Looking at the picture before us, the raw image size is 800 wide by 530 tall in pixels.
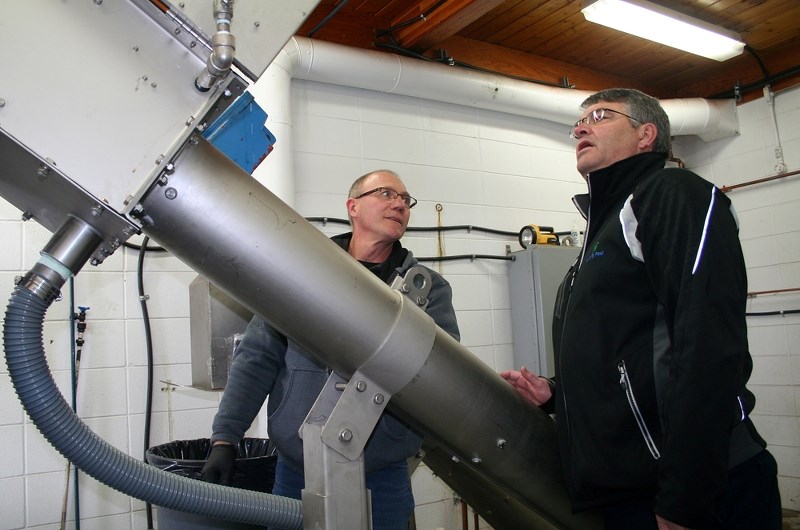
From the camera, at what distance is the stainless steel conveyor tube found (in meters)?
0.77

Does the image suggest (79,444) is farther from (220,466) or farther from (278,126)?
(278,126)

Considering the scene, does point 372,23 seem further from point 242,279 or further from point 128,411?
point 242,279

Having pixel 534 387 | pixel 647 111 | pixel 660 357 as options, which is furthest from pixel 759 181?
pixel 660 357

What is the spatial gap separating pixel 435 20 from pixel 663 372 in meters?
2.42

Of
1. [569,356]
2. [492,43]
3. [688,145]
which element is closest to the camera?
[569,356]

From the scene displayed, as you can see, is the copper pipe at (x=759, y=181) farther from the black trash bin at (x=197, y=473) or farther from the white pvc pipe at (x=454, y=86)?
the black trash bin at (x=197, y=473)

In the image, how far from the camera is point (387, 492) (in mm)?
1461

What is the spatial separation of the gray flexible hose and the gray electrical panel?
251cm

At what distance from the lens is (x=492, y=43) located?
3654 millimetres

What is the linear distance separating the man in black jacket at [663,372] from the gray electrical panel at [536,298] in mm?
2024

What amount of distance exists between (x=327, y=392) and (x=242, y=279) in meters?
0.24

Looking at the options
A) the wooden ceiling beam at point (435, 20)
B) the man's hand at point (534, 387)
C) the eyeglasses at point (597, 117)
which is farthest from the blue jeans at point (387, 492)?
the wooden ceiling beam at point (435, 20)

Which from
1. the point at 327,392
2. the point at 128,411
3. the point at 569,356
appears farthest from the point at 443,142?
the point at 327,392

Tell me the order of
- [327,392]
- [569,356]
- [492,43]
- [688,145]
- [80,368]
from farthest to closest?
1. [688,145]
2. [492,43]
3. [80,368]
4. [569,356]
5. [327,392]
